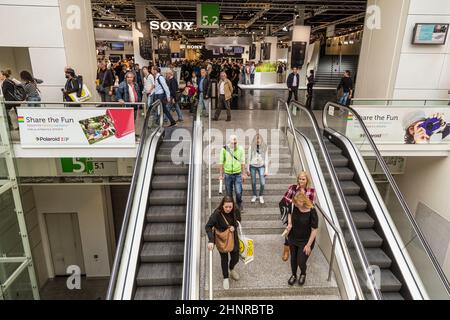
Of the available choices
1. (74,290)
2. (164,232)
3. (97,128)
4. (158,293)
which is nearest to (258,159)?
(164,232)

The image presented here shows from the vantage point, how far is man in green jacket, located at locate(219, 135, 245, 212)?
5465mm

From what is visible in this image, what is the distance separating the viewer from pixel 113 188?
11055 millimetres

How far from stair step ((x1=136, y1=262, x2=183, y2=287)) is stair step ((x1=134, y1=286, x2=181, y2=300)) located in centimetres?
6

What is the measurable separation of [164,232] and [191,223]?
86 centimetres

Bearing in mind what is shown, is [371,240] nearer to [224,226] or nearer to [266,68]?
[224,226]

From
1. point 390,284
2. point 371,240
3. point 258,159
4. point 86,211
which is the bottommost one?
point 86,211

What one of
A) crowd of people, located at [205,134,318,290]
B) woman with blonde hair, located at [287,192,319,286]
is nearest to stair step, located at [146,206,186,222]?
crowd of people, located at [205,134,318,290]

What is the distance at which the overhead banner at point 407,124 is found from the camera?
712 centimetres

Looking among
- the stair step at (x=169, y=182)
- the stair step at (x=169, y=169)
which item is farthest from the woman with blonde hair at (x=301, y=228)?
the stair step at (x=169, y=169)

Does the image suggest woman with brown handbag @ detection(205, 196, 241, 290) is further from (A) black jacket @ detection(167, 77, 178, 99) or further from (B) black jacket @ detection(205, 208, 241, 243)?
(A) black jacket @ detection(167, 77, 178, 99)

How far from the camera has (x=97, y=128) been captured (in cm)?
659

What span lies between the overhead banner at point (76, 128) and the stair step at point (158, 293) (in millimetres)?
2996
